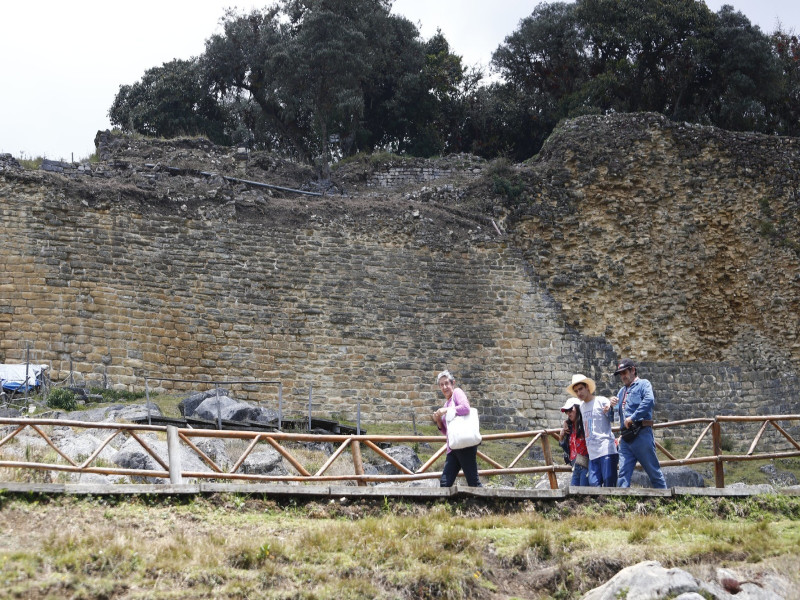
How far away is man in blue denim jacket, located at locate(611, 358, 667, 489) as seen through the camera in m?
11.6

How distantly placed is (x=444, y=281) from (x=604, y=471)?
42.8ft

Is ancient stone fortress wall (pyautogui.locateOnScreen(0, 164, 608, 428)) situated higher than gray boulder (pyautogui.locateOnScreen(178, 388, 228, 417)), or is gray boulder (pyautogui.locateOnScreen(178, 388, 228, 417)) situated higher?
ancient stone fortress wall (pyautogui.locateOnScreen(0, 164, 608, 428))

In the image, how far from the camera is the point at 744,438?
2445 cm

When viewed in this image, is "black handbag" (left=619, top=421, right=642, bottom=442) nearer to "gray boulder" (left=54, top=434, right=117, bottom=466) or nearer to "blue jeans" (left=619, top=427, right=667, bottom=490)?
"blue jeans" (left=619, top=427, right=667, bottom=490)

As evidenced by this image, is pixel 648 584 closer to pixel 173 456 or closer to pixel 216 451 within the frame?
pixel 173 456

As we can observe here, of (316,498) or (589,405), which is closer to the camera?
(316,498)

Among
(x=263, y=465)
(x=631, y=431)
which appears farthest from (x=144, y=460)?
(x=631, y=431)

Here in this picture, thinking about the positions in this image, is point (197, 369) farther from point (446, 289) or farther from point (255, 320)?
point (446, 289)

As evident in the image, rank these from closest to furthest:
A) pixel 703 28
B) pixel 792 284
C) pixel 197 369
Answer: pixel 197 369, pixel 792 284, pixel 703 28

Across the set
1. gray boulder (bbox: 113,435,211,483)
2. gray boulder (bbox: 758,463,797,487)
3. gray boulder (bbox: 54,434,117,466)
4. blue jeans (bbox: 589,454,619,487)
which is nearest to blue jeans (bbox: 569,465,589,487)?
blue jeans (bbox: 589,454,619,487)

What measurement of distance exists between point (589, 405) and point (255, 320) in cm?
1201

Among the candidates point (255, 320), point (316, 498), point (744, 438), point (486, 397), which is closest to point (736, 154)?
point (744, 438)

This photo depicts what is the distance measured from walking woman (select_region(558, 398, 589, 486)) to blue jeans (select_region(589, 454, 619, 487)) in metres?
0.19

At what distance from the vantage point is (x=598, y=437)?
11.7 metres
